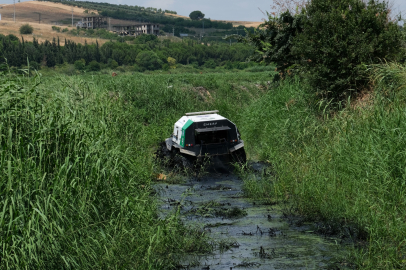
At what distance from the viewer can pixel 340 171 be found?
28.5 feet

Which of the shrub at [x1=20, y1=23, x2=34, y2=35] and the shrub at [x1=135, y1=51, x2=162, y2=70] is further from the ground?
the shrub at [x1=20, y1=23, x2=34, y2=35]

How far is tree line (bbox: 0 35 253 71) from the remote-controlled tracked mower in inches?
1916

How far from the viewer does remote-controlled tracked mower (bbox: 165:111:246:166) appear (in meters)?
12.8

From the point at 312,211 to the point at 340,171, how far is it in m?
0.98

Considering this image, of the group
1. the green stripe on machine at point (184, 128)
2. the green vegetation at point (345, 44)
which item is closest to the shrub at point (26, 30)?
the green stripe on machine at point (184, 128)

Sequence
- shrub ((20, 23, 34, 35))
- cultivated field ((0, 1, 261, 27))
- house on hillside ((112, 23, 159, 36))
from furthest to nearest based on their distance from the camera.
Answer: cultivated field ((0, 1, 261, 27)), house on hillside ((112, 23, 159, 36)), shrub ((20, 23, 34, 35))

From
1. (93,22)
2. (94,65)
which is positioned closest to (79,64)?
(94,65)

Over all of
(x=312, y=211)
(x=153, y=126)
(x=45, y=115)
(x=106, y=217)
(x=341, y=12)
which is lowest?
(x=153, y=126)

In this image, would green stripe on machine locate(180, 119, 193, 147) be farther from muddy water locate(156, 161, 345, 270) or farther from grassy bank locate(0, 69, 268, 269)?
grassy bank locate(0, 69, 268, 269)

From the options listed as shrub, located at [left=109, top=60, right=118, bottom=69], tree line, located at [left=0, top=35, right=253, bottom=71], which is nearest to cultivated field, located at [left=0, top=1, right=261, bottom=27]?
tree line, located at [left=0, top=35, right=253, bottom=71]

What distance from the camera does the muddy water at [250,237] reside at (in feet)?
20.9

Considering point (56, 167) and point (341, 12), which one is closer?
point (56, 167)

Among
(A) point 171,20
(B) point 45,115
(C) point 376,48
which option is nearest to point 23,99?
(B) point 45,115

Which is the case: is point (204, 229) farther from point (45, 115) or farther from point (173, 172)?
point (173, 172)
